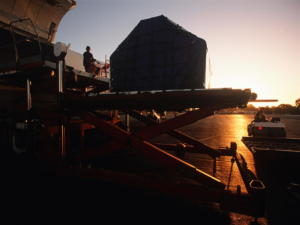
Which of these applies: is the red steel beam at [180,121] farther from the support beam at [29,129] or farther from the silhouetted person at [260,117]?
the silhouetted person at [260,117]

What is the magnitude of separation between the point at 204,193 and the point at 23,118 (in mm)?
6411

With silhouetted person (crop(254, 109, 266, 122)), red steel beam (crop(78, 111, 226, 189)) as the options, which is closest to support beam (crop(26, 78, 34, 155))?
red steel beam (crop(78, 111, 226, 189))

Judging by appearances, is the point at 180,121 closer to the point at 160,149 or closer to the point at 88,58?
the point at 160,149

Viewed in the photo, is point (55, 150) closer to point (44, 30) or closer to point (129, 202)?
point (129, 202)

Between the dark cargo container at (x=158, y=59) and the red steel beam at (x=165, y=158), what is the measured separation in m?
1.05

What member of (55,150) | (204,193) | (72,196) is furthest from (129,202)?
(55,150)

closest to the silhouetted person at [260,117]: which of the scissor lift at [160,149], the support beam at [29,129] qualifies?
the scissor lift at [160,149]

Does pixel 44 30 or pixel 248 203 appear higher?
pixel 44 30

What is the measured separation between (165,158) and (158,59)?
2.00m

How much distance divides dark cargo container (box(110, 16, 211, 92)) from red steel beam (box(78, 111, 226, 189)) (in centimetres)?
105

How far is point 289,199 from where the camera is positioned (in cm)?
329

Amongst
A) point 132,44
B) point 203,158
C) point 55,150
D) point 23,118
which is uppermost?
point 132,44

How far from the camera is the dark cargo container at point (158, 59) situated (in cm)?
313

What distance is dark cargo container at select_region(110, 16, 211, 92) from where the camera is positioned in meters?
3.13
